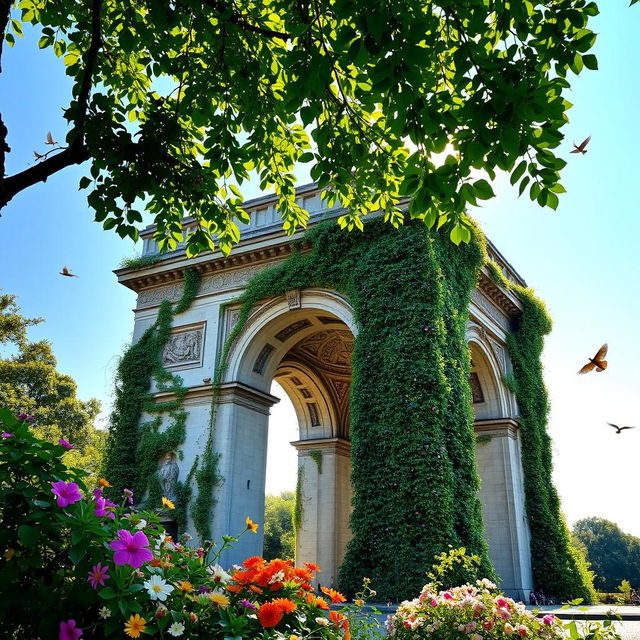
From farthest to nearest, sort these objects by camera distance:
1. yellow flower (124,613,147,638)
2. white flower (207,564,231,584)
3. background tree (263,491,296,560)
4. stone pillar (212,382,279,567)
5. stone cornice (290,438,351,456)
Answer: background tree (263,491,296,560), stone cornice (290,438,351,456), stone pillar (212,382,279,567), white flower (207,564,231,584), yellow flower (124,613,147,638)

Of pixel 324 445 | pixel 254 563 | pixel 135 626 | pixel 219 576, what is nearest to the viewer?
pixel 135 626

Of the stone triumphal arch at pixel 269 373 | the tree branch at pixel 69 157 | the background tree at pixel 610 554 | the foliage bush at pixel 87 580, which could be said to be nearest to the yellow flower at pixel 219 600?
the foliage bush at pixel 87 580

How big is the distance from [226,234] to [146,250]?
1399cm

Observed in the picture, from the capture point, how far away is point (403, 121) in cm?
428

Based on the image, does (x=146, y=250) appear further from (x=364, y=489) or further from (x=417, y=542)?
(x=417, y=542)

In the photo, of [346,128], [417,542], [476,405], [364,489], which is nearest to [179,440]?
[364,489]

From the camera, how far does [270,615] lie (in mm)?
2520

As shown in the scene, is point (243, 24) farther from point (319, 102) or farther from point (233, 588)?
point (233, 588)

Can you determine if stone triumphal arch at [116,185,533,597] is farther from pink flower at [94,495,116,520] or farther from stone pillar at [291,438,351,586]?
pink flower at [94,495,116,520]

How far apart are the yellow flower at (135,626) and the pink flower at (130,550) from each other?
0.20 m

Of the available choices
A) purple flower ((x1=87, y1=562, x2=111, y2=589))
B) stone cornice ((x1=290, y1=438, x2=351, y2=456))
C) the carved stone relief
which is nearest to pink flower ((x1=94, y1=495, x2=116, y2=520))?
purple flower ((x1=87, y1=562, x2=111, y2=589))

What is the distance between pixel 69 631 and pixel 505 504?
18.4 meters

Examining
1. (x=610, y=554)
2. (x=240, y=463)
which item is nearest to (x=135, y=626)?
(x=240, y=463)

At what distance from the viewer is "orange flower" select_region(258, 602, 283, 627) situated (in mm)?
2494
